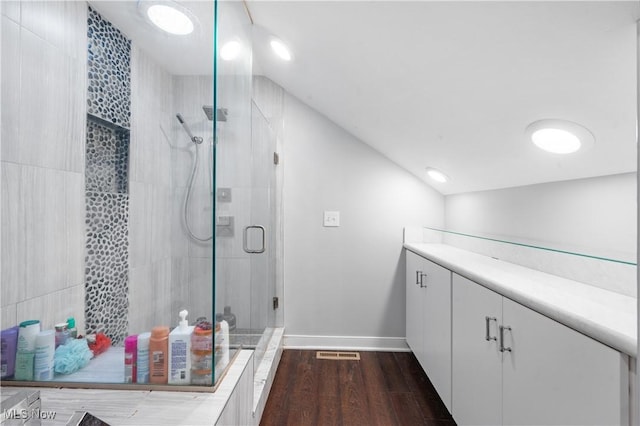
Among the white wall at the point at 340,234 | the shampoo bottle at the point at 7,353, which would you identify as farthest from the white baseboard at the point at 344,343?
the shampoo bottle at the point at 7,353

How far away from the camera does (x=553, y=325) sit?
0.85 m

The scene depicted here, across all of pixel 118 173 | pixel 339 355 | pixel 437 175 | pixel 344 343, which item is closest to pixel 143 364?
pixel 118 173

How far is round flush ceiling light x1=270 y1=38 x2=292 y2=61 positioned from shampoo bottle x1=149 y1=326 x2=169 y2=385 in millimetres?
1675

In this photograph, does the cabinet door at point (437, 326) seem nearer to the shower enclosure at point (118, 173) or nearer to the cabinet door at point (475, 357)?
the cabinet door at point (475, 357)

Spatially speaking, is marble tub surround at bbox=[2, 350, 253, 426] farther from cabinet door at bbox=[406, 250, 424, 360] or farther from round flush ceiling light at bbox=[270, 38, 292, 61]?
round flush ceiling light at bbox=[270, 38, 292, 61]

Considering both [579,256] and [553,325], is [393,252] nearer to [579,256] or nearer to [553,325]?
[579,256]

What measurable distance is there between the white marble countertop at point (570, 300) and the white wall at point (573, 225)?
0.06 metres

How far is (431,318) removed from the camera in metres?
1.81

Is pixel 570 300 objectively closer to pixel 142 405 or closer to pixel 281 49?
pixel 142 405

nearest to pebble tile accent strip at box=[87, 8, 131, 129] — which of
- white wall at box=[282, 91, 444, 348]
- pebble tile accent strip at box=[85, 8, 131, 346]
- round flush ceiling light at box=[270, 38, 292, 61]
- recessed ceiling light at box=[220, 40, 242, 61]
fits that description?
pebble tile accent strip at box=[85, 8, 131, 346]

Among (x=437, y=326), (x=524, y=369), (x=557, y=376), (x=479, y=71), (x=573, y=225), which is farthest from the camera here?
(x=437, y=326)

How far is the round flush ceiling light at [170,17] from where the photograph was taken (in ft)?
3.93

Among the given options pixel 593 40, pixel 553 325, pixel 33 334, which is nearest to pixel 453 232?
pixel 553 325

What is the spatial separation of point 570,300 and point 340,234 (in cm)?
176
